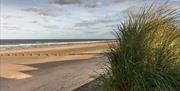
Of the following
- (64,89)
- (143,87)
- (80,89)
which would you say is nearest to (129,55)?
(143,87)

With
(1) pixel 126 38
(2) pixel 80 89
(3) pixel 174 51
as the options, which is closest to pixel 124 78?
(1) pixel 126 38

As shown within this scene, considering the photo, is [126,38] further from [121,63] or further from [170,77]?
[170,77]

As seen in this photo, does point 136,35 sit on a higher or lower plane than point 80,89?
higher

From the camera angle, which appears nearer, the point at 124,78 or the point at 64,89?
the point at 124,78

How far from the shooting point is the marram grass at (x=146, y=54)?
15.3 feet

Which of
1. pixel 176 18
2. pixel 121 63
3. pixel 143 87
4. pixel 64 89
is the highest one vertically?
pixel 176 18

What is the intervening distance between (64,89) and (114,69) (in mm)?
3636

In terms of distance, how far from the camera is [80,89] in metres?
6.89

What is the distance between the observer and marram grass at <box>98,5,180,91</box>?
4665 millimetres

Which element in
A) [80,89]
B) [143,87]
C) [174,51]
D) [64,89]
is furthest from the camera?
[64,89]

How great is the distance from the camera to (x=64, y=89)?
27.0ft

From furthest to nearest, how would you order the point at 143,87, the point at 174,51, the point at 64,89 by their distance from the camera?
the point at 64,89
the point at 174,51
the point at 143,87

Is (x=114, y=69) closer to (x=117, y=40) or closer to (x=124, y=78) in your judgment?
(x=124, y=78)

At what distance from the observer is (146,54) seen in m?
4.79
